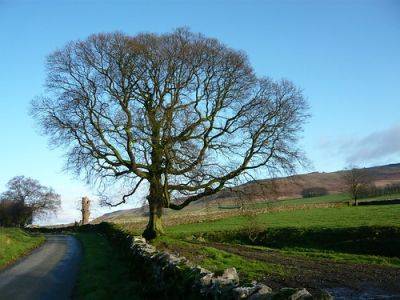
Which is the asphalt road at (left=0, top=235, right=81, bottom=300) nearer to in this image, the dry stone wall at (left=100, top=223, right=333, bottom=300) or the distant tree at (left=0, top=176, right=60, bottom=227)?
the dry stone wall at (left=100, top=223, right=333, bottom=300)

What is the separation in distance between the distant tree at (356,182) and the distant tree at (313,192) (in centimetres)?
1549

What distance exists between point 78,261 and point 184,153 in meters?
8.92

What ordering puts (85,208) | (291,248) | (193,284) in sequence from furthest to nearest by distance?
(85,208) < (291,248) < (193,284)

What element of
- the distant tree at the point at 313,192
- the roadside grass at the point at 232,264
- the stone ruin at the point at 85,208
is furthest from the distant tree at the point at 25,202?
the roadside grass at the point at 232,264

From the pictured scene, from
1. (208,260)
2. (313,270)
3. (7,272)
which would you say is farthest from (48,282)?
(313,270)

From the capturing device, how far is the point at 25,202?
99.6 metres

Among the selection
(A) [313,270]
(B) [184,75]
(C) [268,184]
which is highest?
(B) [184,75]

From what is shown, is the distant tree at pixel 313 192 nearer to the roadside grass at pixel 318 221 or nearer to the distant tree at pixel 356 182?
the distant tree at pixel 356 182

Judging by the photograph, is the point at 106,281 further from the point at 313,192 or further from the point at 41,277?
the point at 313,192

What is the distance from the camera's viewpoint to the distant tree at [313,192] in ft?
344

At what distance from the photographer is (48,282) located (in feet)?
57.6

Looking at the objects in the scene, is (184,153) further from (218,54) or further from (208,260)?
(208,260)

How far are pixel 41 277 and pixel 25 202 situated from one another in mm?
86514

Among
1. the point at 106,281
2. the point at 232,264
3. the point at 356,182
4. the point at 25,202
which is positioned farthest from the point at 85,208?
the point at 106,281
